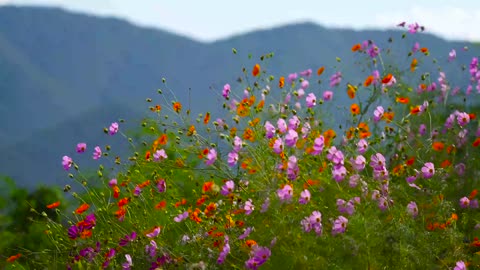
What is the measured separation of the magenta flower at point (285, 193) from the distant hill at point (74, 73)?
33.5 metres

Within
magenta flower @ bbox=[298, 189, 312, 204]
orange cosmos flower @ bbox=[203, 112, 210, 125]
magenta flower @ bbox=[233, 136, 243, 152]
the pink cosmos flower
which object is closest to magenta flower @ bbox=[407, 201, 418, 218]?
magenta flower @ bbox=[298, 189, 312, 204]

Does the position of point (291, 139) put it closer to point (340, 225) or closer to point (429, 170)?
point (340, 225)

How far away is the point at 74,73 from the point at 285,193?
47268 millimetres

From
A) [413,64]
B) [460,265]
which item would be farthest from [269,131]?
[413,64]

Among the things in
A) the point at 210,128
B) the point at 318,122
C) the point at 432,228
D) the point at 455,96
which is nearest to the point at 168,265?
the point at 210,128

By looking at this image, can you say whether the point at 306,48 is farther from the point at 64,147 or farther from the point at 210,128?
the point at 210,128

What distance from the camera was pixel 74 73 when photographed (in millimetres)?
49031

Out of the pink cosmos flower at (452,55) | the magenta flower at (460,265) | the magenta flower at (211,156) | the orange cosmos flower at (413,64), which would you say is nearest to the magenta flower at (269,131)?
the magenta flower at (211,156)

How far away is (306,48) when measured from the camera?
31.6 m

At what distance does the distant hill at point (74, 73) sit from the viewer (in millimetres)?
40750

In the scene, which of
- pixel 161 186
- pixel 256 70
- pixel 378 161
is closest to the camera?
pixel 378 161

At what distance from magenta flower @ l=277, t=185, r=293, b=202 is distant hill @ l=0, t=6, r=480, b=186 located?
1319 inches

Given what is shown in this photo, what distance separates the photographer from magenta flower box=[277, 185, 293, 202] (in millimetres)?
3119

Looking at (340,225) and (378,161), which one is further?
(378,161)
